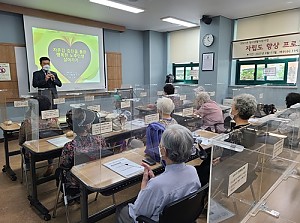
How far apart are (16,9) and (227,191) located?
5.14 meters

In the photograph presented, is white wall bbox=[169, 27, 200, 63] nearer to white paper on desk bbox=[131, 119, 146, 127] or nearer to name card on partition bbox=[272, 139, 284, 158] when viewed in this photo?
white paper on desk bbox=[131, 119, 146, 127]

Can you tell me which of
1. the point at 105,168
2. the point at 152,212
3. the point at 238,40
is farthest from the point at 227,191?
the point at 238,40

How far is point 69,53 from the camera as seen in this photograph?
17.8ft

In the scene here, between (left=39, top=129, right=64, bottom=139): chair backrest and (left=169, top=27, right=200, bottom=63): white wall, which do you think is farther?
(left=169, top=27, right=200, bottom=63): white wall

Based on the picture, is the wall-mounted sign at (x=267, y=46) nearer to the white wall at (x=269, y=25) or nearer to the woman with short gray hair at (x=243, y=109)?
the white wall at (x=269, y=25)

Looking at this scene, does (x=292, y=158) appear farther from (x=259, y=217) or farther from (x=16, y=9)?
(x=16, y=9)

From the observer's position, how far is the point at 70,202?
96.7 inches

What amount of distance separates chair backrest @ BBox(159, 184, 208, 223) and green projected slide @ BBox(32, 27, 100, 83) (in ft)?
15.7

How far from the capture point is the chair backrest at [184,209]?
1107mm

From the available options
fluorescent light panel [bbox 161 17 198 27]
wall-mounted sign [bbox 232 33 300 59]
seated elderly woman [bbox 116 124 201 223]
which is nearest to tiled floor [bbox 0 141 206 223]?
seated elderly woman [bbox 116 124 201 223]

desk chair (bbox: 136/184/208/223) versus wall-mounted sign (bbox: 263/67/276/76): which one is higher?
wall-mounted sign (bbox: 263/67/276/76)

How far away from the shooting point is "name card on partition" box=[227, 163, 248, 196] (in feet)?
3.53

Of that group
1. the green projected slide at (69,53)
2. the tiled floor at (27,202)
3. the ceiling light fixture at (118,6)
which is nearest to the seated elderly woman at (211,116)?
the tiled floor at (27,202)

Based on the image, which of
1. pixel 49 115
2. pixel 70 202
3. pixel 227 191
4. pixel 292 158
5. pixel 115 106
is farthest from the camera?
pixel 115 106
